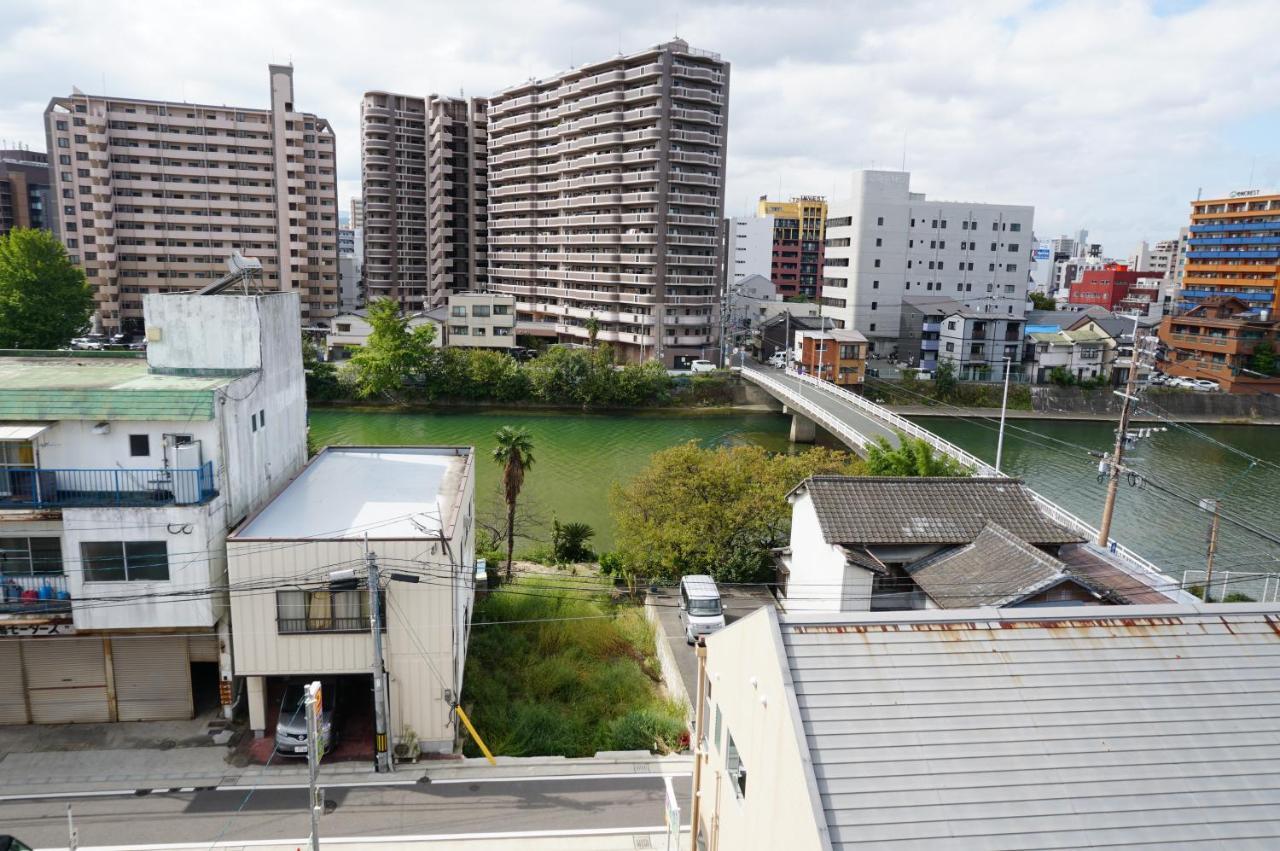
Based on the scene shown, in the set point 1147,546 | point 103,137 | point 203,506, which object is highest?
point 103,137

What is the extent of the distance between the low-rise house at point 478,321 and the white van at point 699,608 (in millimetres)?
42765

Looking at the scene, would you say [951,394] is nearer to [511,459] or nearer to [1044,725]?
[511,459]

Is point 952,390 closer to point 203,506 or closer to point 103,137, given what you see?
point 203,506

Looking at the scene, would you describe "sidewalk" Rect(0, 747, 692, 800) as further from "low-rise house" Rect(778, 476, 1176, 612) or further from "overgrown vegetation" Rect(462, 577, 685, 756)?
"low-rise house" Rect(778, 476, 1176, 612)

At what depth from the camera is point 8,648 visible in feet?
45.5

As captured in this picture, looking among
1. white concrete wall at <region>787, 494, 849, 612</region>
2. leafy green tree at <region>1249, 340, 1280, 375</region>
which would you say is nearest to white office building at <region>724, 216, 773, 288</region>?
leafy green tree at <region>1249, 340, 1280, 375</region>

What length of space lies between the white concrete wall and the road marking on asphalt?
5353mm

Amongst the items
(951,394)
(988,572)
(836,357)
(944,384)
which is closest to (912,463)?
(988,572)

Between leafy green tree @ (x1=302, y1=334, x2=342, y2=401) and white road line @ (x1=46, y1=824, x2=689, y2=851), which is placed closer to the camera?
white road line @ (x1=46, y1=824, x2=689, y2=851)

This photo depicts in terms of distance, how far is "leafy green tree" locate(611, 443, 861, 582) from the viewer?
2134cm

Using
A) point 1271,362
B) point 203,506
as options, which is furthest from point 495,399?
point 1271,362

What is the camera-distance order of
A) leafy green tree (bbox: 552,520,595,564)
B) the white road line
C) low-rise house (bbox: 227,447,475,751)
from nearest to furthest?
the white road line, low-rise house (bbox: 227,447,475,751), leafy green tree (bbox: 552,520,595,564)

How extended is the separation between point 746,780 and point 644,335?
51017mm

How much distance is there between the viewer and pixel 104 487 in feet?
45.1
